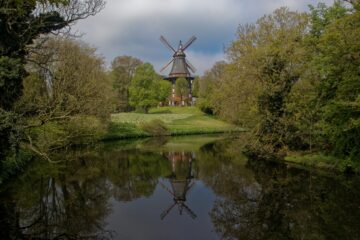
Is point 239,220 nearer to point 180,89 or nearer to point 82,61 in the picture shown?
point 82,61

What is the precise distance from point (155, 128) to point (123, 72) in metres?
33.3

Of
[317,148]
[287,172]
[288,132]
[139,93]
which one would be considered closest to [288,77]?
[288,132]

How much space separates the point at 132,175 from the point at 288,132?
12.0 meters

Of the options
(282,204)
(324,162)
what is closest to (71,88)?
(282,204)

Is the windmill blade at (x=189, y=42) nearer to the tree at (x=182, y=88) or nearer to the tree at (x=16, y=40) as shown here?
the tree at (x=182, y=88)

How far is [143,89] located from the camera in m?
72.0

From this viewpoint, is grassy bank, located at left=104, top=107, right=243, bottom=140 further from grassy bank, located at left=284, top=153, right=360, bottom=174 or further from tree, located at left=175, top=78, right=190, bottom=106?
grassy bank, located at left=284, top=153, right=360, bottom=174

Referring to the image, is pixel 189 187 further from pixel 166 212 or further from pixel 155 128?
pixel 155 128

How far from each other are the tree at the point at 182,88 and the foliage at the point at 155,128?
31.7 m

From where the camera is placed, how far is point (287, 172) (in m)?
21.1

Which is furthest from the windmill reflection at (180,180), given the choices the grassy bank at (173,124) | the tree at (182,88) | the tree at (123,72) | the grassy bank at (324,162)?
the tree at (182,88)

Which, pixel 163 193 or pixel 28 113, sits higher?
pixel 28 113

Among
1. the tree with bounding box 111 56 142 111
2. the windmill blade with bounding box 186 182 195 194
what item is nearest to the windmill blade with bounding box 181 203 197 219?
the windmill blade with bounding box 186 182 195 194

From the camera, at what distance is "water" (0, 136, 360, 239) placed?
11.4 m
